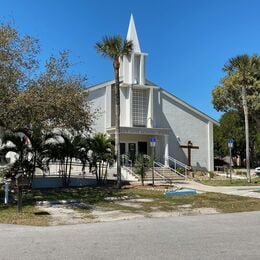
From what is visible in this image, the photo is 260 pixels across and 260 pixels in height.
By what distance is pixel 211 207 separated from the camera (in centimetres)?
1633

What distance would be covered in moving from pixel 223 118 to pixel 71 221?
1957 inches

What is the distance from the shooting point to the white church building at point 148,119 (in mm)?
35812

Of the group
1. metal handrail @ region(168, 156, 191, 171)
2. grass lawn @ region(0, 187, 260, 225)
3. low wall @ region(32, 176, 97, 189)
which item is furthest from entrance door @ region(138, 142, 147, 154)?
grass lawn @ region(0, 187, 260, 225)

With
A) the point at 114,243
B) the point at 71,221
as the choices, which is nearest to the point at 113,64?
the point at 71,221

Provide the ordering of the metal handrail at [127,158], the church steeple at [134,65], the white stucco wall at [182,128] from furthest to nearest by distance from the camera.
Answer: the white stucco wall at [182,128], the church steeple at [134,65], the metal handrail at [127,158]

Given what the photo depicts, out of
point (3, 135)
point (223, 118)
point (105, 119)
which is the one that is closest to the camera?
point (3, 135)

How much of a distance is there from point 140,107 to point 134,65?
11.3 ft

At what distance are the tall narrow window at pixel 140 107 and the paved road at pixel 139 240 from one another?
2472 cm

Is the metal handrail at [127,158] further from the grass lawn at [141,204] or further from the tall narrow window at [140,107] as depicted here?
the grass lawn at [141,204]

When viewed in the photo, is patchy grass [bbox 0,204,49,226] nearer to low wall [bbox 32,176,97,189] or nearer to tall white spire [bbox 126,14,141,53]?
low wall [bbox 32,176,97,189]

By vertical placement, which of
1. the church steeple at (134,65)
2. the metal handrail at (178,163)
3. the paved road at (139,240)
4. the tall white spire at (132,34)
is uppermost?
the tall white spire at (132,34)

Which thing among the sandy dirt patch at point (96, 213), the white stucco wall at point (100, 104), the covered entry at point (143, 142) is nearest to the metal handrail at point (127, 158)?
the covered entry at point (143, 142)

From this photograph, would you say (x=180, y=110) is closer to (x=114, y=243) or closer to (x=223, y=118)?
(x=223, y=118)

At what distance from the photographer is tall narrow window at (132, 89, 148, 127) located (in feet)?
123
